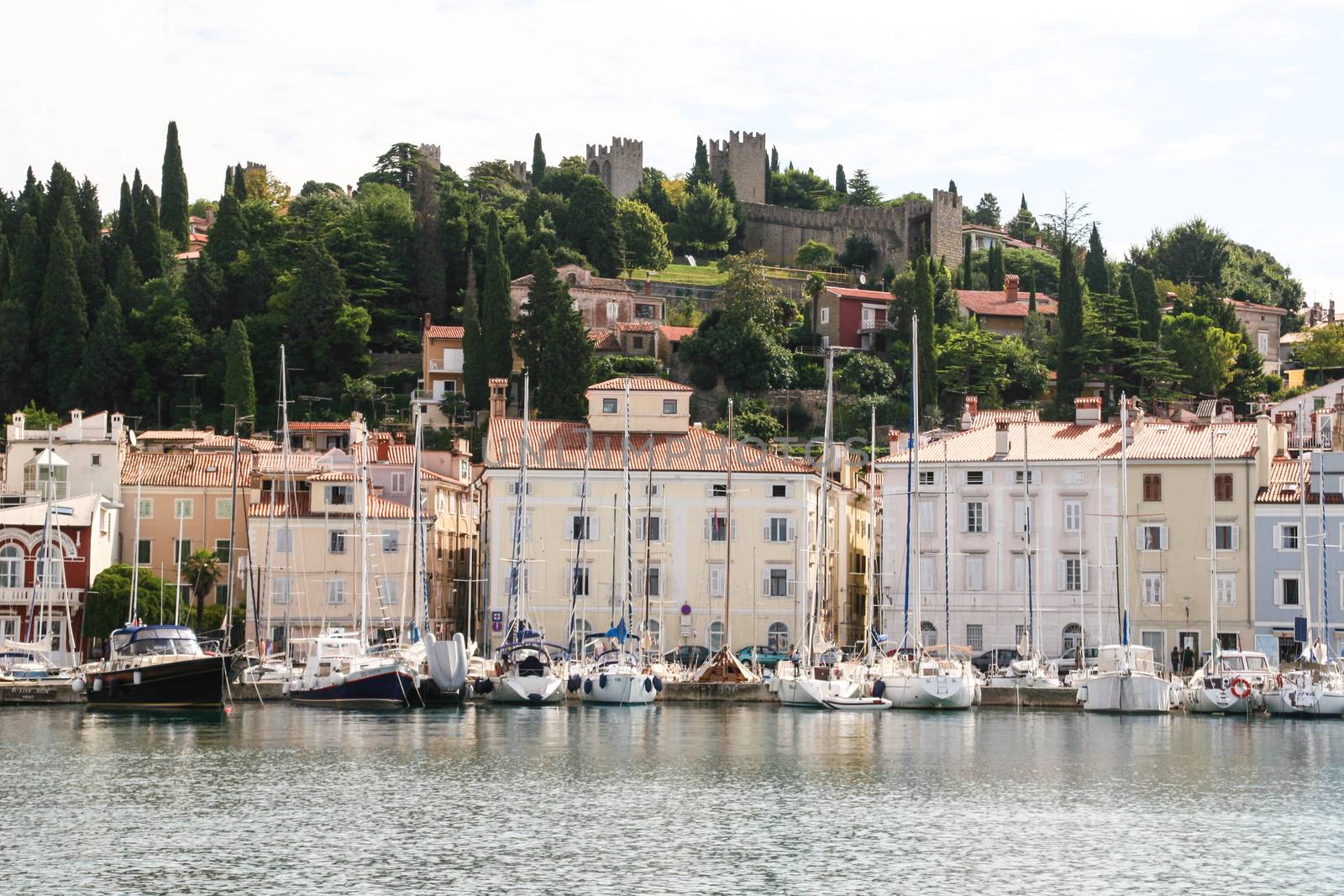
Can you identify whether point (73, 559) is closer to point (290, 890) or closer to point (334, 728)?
point (334, 728)

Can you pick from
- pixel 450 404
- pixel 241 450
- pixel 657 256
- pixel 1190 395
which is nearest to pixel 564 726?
pixel 241 450

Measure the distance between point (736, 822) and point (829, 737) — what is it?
16.3 m

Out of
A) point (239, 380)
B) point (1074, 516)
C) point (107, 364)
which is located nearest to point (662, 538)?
point (1074, 516)

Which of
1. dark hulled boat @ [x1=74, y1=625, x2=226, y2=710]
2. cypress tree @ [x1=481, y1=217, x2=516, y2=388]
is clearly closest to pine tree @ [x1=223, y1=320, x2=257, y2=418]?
cypress tree @ [x1=481, y1=217, x2=516, y2=388]

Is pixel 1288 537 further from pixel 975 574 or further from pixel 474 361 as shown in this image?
pixel 474 361

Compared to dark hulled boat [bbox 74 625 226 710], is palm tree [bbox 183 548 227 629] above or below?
above

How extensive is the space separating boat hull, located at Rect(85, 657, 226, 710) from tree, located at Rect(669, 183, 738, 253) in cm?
10007

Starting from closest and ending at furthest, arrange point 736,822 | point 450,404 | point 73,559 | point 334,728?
point 736,822 → point 334,728 → point 73,559 → point 450,404

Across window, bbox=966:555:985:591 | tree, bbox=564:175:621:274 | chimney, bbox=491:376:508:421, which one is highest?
tree, bbox=564:175:621:274

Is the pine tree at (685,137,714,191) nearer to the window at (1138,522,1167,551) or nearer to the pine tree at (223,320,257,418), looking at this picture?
the pine tree at (223,320,257,418)

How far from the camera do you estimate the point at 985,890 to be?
3256cm

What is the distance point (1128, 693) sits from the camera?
206ft

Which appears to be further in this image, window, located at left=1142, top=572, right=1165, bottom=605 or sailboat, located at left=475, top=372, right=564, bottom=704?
window, located at left=1142, top=572, right=1165, bottom=605

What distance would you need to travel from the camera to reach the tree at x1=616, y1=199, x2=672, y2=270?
142125 mm
